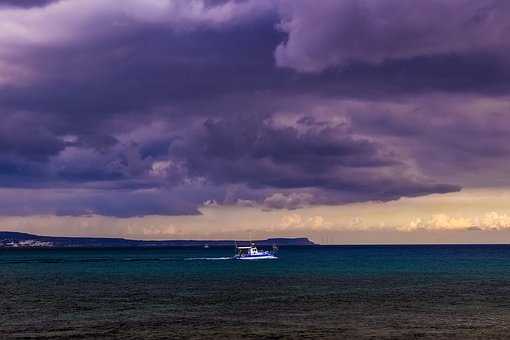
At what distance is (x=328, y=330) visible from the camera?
68.4 m

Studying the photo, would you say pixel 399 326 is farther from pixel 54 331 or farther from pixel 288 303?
pixel 54 331

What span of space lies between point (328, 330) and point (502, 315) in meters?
25.7

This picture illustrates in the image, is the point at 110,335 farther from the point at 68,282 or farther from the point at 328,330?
the point at 68,282

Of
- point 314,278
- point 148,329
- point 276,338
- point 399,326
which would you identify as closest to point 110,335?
point 148,329

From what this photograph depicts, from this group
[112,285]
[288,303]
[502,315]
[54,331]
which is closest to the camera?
[54,331]

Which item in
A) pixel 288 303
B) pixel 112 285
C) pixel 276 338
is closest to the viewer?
pixel 276 338

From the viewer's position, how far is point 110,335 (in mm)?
65375

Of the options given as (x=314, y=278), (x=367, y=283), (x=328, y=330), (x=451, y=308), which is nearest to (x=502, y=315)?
(x=451, y=308)

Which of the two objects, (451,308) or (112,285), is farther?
(112,285)

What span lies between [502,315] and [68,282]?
91428 millimetres

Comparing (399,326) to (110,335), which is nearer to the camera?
(110,335)

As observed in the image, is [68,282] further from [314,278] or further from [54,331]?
[54,331]

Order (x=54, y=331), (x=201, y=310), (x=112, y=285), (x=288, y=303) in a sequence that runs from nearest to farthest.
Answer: (x=54, y=331) < (x=201, y=310) < (x=288, y=303) < (x=112, y=285)

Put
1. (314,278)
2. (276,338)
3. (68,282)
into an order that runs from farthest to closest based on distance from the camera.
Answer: (314,278)
(68,282)
(276,338)
